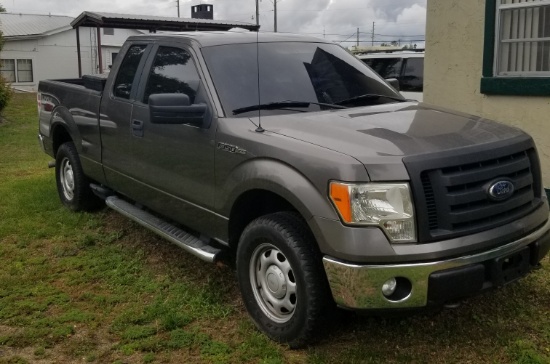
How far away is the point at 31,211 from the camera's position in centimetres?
688

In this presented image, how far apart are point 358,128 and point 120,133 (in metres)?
2.41

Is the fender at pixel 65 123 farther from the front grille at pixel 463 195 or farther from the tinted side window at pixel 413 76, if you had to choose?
the tinted side window at pixel 413 76

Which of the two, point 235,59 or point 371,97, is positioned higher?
point 235,59

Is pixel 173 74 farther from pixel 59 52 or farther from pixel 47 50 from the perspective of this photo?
pixel 59 52

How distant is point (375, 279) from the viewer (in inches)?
122

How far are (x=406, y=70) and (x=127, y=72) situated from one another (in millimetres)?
7090

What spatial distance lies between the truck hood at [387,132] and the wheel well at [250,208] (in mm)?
419

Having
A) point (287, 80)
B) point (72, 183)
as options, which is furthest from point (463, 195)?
point (72, 183)

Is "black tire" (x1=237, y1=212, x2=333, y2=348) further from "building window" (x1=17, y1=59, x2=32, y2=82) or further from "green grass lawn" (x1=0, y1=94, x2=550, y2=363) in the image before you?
"building window" (x1=17, y1=59, x2=32, y2=82)

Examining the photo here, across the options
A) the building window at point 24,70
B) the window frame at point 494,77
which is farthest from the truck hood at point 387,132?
the building window at point 24,70

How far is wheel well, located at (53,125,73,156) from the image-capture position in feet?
22.3

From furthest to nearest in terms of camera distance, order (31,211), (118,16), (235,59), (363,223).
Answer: (118,16) < (31,211) < (235,59) < (363,223)

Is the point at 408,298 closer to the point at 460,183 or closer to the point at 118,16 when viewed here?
the point at 460,183

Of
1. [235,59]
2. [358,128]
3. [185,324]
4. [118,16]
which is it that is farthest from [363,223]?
[118,16]
